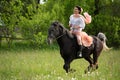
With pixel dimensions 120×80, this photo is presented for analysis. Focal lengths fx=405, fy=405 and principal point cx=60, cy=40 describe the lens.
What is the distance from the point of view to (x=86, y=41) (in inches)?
550

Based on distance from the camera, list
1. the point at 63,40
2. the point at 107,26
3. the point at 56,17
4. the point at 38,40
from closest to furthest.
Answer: the point at 63,40 < the point at 38,40 < the point at 56,17 < the point at 107,26

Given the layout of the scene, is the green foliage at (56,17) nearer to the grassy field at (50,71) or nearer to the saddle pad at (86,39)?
the grassy field at (50,71)

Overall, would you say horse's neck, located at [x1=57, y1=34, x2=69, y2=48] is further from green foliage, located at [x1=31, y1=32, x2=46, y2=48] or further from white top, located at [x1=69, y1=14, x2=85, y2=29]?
green foliage, located at [x1=31, y1=32, x2=46, y2=48]

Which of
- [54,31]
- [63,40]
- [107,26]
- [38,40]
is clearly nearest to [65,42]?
[63,40]

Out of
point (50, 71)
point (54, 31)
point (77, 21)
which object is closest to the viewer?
point (54, 31)

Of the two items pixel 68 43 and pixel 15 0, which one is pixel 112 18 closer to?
pixel 15 0

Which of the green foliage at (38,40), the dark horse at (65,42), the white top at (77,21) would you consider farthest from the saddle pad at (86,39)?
the green foliage at (38,40)

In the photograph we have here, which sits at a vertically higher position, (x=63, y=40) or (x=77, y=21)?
(x=77, y=21)

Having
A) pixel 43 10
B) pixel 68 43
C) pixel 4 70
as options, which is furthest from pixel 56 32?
pixel 43 10

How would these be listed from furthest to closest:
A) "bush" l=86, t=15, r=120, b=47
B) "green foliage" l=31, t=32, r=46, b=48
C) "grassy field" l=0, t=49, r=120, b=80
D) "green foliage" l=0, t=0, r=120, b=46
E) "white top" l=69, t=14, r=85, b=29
Result: "bush" l=86, t=15, r=120, b=47 < "green foliage" l=0, t=0, r=120, b=46 < "green foliage" l=31, t=32, r=46, b=48 < "white top" l=69, t=14, r=85, b=29 < "grassy field" l=0, t=49, r=120, b=80

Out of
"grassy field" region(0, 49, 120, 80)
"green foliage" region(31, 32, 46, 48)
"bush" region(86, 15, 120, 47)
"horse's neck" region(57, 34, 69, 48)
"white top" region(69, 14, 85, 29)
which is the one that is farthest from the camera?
"bush" region(86, 15, 120, 47)

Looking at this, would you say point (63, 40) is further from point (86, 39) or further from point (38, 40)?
point (38, 40)

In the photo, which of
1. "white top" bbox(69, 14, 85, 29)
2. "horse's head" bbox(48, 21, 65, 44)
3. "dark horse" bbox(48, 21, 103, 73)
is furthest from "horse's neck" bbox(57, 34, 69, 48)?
"white top" bbox(69, 14, 85, 29)

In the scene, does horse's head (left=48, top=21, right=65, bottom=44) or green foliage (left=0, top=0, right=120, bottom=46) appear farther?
green foliage (left=0, top=0, right=120, bottom=46)
